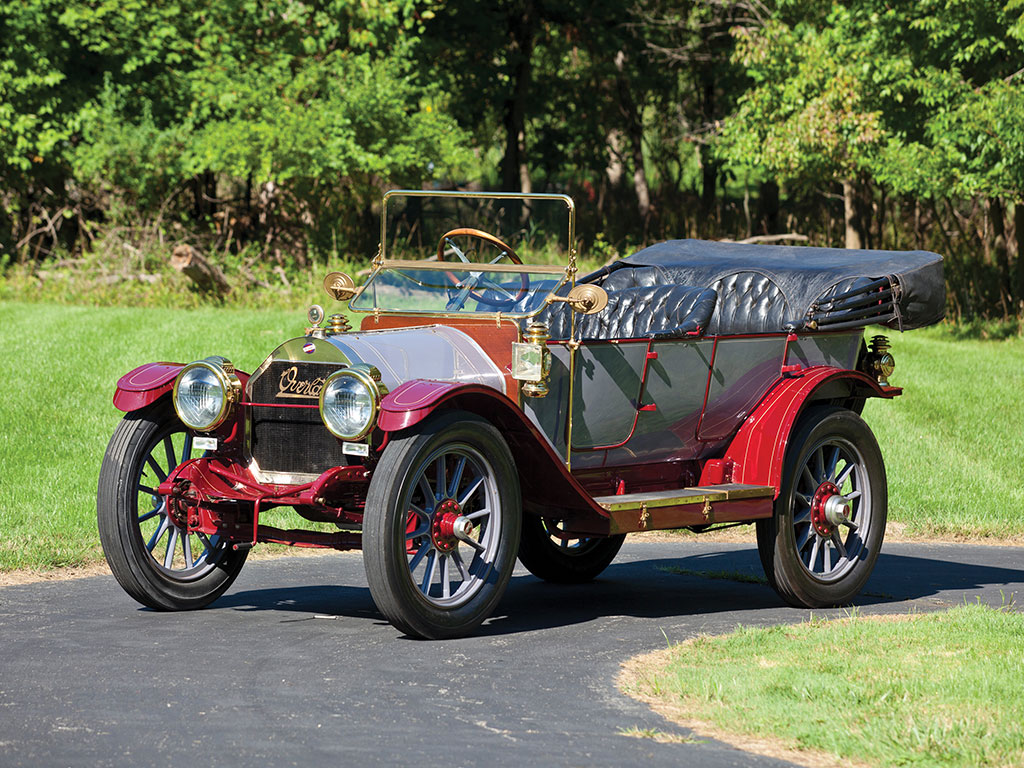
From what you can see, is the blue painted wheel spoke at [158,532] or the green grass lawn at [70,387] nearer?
the blue painted wheel spoke at [158,532]

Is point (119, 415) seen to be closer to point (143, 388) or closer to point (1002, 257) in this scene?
point (143, 388)

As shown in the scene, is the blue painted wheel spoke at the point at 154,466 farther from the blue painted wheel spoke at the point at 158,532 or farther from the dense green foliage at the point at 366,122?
the dense green foliage at the point at 366,122

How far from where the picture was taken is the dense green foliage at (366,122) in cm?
1967

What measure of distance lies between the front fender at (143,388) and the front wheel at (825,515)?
3.05 m

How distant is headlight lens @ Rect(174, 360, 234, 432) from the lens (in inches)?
261

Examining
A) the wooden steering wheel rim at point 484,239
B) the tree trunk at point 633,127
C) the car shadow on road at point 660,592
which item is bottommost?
the car shadow on road at point 660,592

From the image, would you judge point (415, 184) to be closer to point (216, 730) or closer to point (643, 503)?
point (643, 503)

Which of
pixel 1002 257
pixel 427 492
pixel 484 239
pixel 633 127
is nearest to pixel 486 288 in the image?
pixel 484 239

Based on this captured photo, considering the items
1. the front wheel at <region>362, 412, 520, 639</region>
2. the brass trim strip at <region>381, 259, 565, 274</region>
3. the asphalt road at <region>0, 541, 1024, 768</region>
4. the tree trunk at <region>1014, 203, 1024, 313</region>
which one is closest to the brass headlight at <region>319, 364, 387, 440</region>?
the front wheel at <region>362, 412, 520, 639</region>

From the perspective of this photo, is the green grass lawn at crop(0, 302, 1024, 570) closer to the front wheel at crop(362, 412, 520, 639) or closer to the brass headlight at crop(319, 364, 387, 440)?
the brass headlight at crop(319, 364, 387, 440)

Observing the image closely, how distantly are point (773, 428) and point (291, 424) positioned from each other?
250 centimetres

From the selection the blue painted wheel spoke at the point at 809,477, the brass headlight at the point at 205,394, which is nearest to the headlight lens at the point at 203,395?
the brass headlight at the point at 205,394

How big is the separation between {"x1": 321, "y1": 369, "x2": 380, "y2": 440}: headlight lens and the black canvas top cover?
108 inches

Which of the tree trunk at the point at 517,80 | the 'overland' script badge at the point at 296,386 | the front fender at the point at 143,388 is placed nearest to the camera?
the 'overland' script badge at the point at 296,386
